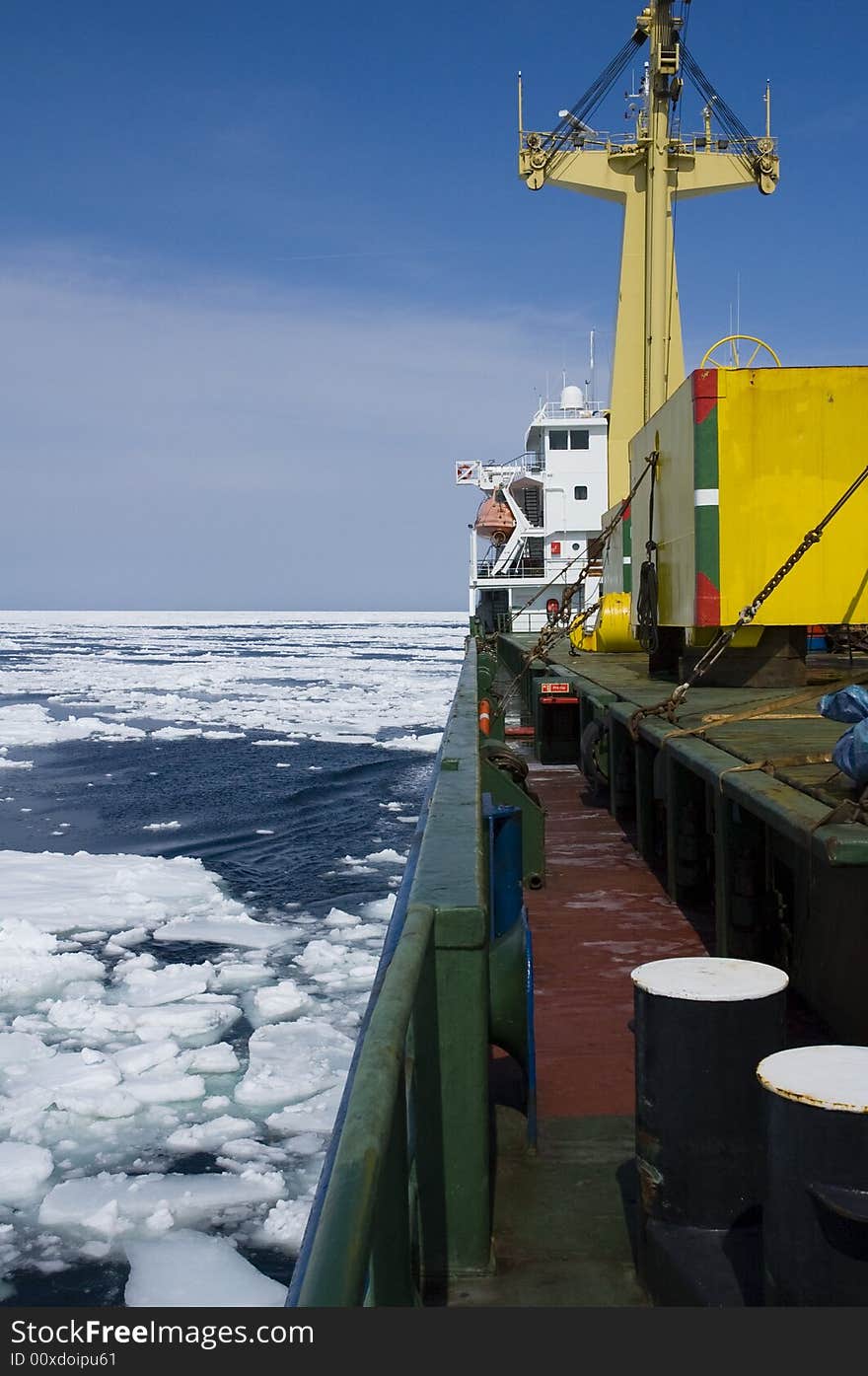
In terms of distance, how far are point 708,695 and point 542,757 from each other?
592cm

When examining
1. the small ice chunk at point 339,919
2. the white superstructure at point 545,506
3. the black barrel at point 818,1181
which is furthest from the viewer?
the white superstructure at point 545,506

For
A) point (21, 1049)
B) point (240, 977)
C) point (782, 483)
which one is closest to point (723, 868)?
point (782, 483)

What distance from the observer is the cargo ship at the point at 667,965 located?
2.04 m

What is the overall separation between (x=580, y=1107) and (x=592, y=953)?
1.86 meters

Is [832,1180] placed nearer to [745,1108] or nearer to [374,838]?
[745,1108]

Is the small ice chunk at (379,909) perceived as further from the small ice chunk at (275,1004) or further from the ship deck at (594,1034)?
the ship deck at (594,1034)

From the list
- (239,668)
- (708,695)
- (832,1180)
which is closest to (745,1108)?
(832,1180)

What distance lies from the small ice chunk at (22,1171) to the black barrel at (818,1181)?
5.02 m

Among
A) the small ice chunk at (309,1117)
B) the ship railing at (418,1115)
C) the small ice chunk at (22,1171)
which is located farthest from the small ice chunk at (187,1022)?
the ship railing at (418,1115)

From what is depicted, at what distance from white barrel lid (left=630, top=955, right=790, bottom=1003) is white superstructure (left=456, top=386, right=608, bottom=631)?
31399 millimetres

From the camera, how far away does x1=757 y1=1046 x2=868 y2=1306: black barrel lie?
198cm

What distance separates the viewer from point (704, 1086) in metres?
2.58

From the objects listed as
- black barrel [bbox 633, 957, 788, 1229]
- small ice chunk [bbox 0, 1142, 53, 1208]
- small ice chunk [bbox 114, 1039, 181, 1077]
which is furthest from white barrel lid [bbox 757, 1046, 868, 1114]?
small ice chunk [bbox 114, 1039, 181, 1077]

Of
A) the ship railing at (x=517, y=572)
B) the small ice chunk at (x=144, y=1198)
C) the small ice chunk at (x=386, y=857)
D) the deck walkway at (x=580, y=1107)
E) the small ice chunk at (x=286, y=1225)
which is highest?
the ship railing at (x=517, y=572)
